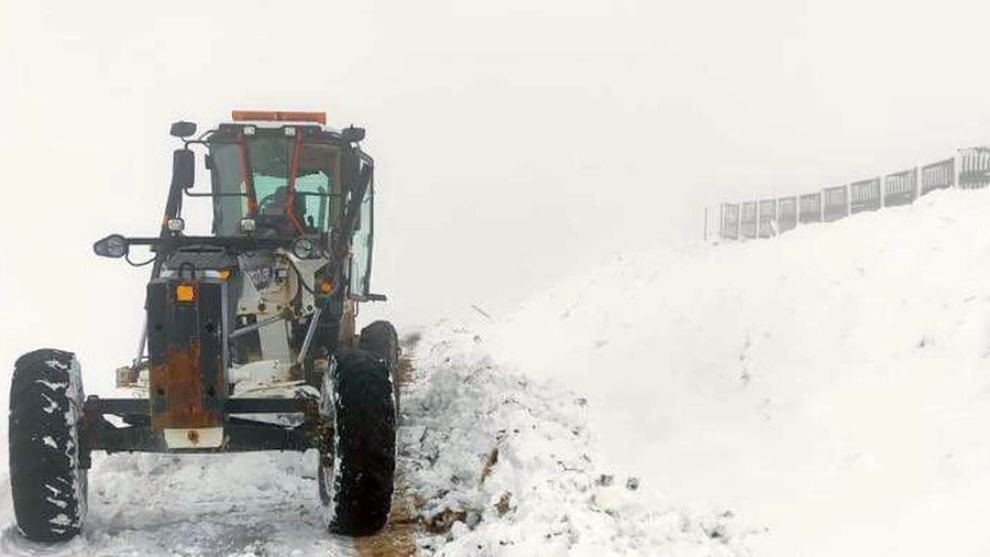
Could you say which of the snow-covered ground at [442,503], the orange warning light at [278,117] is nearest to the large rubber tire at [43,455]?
the snow-covered ground at [442,503]

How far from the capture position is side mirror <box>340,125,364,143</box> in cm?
819

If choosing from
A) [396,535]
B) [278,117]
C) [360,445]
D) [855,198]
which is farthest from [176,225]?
[855,198]

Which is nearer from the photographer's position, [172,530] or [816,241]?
[172,530]

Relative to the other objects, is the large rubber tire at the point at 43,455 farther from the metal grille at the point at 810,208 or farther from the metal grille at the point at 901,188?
the metal grille at the point at 810,208

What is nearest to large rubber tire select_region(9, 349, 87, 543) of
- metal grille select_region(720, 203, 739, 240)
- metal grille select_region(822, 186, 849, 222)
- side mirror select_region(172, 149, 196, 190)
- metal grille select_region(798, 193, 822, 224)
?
side mirror select_region(172, 149, 196, 190)

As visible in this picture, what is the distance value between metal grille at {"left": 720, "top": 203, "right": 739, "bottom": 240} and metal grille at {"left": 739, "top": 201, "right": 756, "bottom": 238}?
Answer: 329 millimetres

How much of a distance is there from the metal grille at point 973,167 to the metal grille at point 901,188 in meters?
1.52

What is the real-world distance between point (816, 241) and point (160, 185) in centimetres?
9059

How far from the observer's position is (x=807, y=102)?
3600 inches

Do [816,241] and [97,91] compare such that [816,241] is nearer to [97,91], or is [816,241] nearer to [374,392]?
[374,392]

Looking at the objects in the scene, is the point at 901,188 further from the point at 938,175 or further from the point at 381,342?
the point at 381,342

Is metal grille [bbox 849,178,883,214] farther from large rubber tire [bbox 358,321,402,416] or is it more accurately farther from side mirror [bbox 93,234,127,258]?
side mirror [bbox 93,234,127,258]

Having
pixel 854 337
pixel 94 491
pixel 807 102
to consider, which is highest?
pixel 807 102

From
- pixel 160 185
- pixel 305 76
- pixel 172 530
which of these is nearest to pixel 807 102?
pixel 160 185
